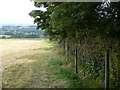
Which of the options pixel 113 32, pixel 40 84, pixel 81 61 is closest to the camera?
pixel 113 32

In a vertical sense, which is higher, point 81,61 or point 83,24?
point 83,24

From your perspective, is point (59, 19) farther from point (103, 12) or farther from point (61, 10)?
Answer: point (103, 12)

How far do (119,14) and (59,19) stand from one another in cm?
117

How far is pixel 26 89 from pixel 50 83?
3.16 ft

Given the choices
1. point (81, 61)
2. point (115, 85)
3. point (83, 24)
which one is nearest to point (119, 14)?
point (83, 24)

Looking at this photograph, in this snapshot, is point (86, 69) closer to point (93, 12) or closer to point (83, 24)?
point (83, 24)

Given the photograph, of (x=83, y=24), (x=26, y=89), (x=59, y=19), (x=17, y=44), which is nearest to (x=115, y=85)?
(x=83, y=24)

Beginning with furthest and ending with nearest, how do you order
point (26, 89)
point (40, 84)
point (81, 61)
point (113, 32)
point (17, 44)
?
point (17, 44) → point (81, 61) → point (40, 84) → point (26, 89) → point (113, 32)

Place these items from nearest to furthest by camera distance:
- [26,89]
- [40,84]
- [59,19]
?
[59,19], [26,89], [40,84]

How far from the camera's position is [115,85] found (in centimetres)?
665

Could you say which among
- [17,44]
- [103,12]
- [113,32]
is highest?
[103,12]

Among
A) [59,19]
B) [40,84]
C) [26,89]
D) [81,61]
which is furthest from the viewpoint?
[81,61]

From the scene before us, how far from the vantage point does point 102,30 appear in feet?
18.0

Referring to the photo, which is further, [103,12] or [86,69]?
[86,69]
